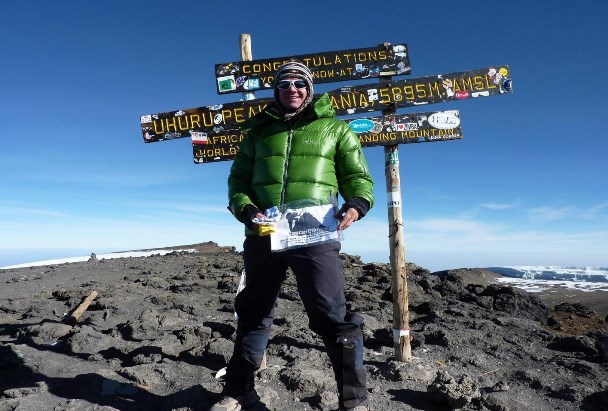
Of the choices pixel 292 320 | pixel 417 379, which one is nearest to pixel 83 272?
pixel 292 320

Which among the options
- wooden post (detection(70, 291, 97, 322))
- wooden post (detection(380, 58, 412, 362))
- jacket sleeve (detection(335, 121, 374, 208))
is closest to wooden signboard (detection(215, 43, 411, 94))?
wooden post (detection(380, 58, 412, 362))

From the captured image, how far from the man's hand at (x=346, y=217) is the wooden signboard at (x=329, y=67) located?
7.39 ft

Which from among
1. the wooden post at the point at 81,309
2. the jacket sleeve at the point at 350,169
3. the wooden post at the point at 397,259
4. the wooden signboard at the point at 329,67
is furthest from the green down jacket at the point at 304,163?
the wooden post at the point at 81,309

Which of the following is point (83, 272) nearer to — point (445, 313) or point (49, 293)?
point (49, 293)

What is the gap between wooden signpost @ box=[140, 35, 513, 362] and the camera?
4320mm

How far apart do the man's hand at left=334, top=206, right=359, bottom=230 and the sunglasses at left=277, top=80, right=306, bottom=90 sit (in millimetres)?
948

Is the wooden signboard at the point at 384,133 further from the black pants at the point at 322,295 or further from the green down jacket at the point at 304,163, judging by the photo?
the black pants at the point at 322,295

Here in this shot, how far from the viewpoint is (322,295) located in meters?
2.60

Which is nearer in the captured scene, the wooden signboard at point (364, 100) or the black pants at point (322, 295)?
the black pants at point (322, 295)

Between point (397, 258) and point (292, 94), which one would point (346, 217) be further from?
point (397, 258)

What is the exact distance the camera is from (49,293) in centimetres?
845

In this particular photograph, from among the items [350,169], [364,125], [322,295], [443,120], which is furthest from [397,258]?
[322,295]

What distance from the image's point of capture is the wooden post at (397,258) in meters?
4.14

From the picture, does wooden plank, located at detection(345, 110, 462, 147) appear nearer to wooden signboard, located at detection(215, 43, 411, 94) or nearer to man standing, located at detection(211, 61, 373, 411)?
wooden signboard, located at detection(215, 43, 411, 94)
